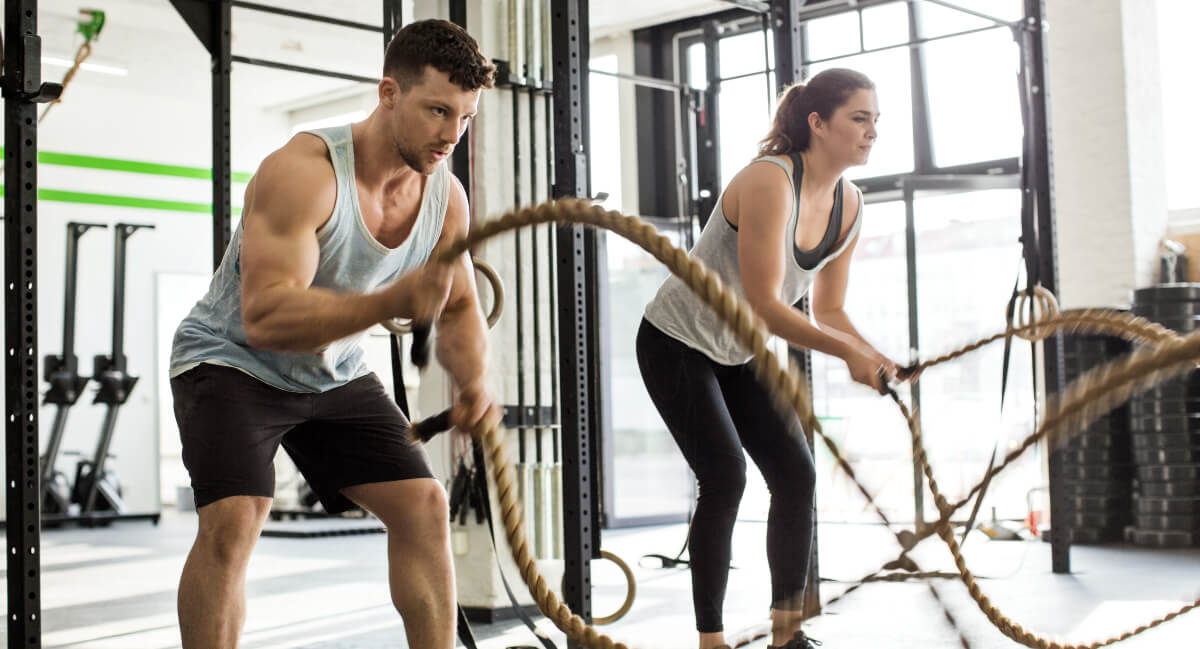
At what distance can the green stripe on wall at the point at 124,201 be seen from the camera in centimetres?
897

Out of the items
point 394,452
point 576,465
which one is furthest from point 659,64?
point 394,452

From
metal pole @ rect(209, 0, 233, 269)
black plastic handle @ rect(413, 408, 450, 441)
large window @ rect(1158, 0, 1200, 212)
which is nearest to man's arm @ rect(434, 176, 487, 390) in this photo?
black plastic handle @ rect(413, 408, 450, 441)

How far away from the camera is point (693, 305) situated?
2.52 metres

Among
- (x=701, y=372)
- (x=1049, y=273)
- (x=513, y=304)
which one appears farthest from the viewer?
(x=1049, y=273)

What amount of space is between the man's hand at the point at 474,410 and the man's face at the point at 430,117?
0.39m

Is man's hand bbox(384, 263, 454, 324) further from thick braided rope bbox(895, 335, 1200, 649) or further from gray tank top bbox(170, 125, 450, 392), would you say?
thick braided rope bbox(895, 335, 1200, 649)

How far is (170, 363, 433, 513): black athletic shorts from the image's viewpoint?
1.90 metres

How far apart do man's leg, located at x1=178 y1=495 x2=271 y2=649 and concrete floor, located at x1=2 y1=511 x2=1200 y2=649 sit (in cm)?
142

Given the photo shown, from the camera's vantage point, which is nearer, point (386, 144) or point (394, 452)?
point (386, 144)

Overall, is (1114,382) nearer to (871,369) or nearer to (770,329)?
(871,369)

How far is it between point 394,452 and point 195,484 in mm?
347

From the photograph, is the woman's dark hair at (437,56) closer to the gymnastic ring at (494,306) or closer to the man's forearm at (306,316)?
the man's forearm at (306,316)

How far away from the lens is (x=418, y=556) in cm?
205

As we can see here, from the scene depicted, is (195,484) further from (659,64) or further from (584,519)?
(659,64)
